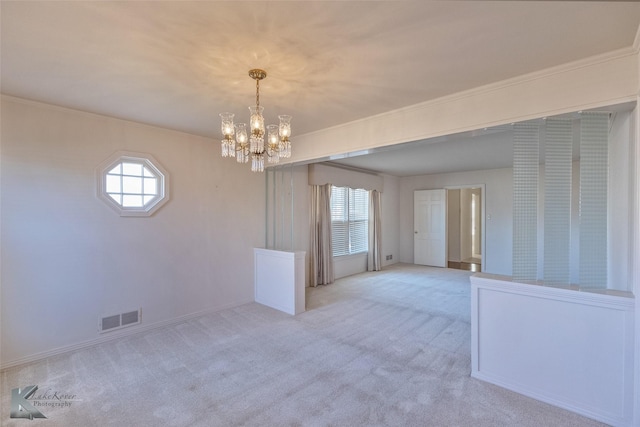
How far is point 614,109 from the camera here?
2029 millimetres

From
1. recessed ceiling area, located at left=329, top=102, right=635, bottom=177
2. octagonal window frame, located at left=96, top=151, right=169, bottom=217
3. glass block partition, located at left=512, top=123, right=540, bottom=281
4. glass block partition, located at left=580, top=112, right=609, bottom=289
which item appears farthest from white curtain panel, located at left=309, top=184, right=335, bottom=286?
glass block partition, located at left=580, top=112, right=609, bottom=289

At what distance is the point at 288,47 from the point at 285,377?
2.60m

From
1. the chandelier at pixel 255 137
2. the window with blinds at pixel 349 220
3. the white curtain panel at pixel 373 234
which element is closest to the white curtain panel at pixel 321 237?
the window with blinds at pixel 349 220

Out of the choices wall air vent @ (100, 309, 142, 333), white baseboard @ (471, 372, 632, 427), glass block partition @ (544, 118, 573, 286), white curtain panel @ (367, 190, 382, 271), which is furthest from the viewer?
white curtain panel @ (367, 190, 382, 271)

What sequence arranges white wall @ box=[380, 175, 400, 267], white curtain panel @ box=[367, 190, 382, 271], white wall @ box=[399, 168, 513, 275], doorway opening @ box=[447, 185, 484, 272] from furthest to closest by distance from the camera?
doorway opening @ box=[447, 185, 484, 272] → white wall @ box=[380, 175, 400, 267] → white curtain panel @ box=[367, 190, 382, 271] → white wall @ box=[399, 168, 513, 275]

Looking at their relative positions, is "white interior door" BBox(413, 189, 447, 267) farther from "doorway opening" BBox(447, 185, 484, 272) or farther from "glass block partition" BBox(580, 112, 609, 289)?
"glass block partition" BBox(580, 112, 609, 289)

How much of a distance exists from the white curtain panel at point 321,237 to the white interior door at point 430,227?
3201 millimetres

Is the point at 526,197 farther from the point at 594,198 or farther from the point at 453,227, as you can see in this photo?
the point at 453,227

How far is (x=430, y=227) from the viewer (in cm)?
756

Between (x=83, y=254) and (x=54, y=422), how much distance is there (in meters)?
1.65

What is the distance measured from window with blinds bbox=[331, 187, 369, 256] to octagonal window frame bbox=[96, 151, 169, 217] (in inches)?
131

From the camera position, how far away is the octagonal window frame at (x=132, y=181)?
3.21 m

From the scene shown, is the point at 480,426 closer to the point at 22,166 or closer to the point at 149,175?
the point at 149,175

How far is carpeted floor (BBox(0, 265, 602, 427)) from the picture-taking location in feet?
6.56
